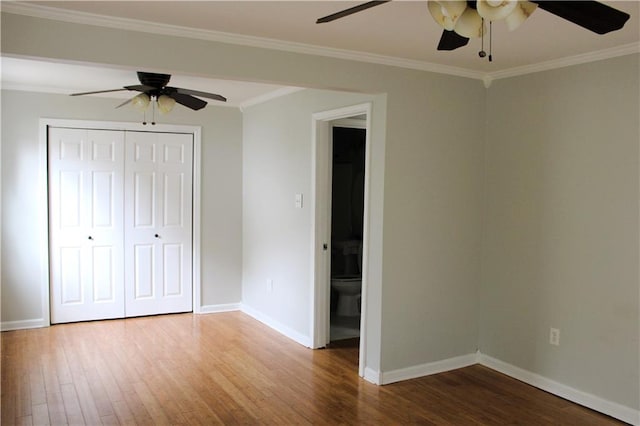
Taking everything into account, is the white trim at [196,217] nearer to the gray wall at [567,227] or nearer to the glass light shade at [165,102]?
the glass light shade at [165,102]

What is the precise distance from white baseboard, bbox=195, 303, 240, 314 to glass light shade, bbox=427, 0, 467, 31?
4.81m

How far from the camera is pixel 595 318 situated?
353cm

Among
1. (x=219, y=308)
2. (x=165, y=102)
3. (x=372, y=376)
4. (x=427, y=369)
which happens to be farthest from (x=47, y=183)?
(x=427, y=369)

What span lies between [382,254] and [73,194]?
329 cm

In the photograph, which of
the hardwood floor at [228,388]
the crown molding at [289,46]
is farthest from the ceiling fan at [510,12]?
the hardwood floor at [228,388]

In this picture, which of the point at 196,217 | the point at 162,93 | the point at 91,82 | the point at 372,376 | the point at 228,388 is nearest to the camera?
the point at 228,388

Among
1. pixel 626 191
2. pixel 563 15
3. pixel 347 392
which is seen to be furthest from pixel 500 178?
pixel 563 15

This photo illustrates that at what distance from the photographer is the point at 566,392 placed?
12.1ft

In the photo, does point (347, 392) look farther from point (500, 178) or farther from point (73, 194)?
point (73, 194)

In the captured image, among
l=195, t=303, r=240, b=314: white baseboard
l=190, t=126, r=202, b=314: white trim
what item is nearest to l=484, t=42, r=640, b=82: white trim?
l=190, t=126, r=202, b=314: white trim

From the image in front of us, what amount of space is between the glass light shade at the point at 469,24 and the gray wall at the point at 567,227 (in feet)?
6.39

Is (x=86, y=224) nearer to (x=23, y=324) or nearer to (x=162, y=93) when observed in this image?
(x=23, y=324)

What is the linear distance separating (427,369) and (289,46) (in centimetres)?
252

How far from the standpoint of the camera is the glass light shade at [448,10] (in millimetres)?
1739
